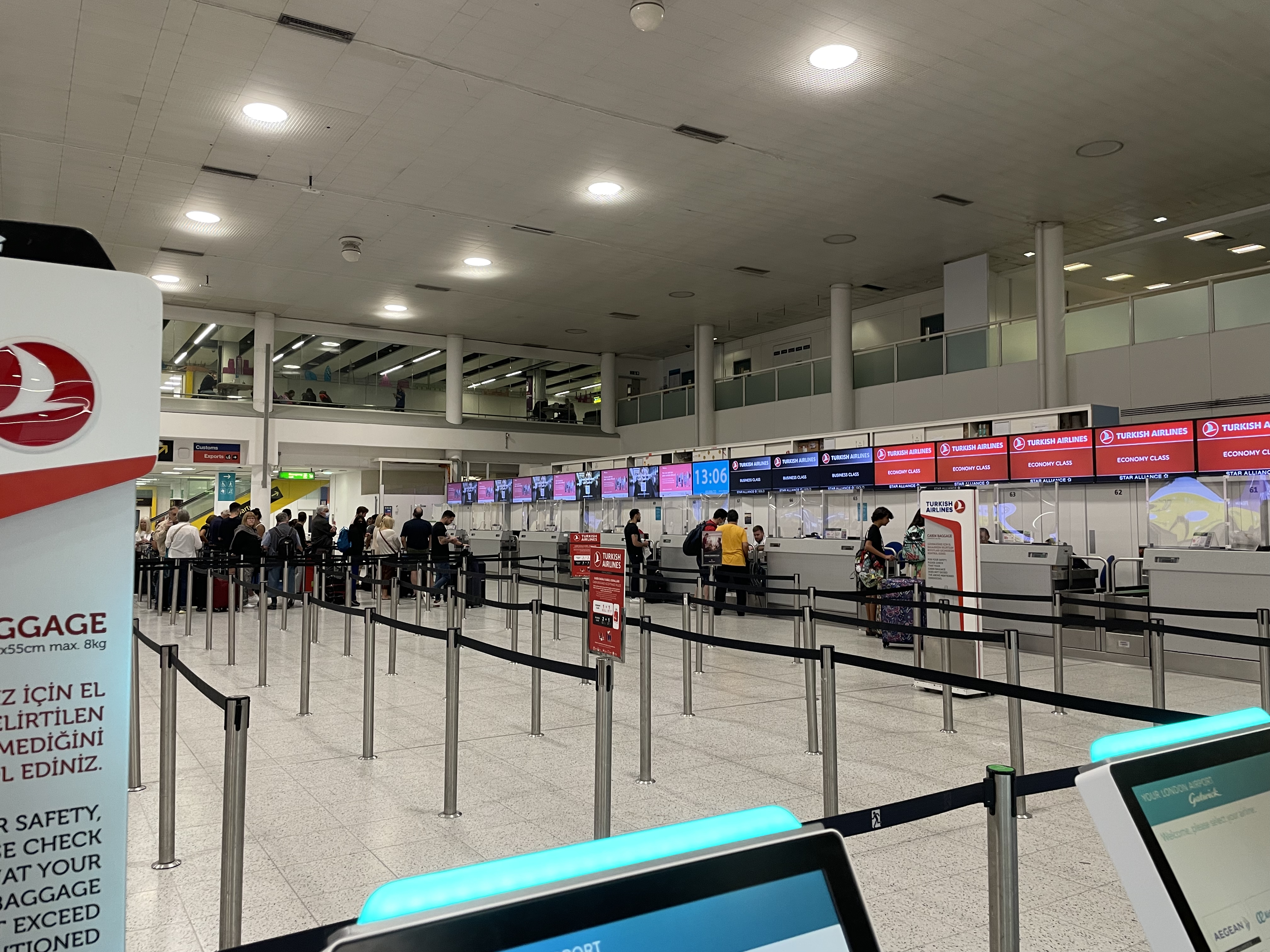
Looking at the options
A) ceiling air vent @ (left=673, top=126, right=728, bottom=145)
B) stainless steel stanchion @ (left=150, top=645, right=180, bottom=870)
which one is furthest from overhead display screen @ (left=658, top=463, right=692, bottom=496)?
stainless steel stanchion @ (left=150, top=645, right=180, bottom=870)

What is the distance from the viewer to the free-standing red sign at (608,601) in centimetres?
672

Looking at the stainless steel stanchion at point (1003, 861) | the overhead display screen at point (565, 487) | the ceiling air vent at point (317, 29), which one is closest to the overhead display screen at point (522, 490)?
the overhead display screen at point (565, 487)

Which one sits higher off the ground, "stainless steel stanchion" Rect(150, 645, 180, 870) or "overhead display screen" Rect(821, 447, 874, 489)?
"overhead display screen" Rect(821, 447, 874, 489)

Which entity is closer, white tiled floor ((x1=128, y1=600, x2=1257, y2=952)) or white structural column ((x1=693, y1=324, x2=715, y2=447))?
white tiled floor ((x1=128, y1=600, x2=1257, y2=952))

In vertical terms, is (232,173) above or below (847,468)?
above

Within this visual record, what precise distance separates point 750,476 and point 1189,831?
14686 millimetres

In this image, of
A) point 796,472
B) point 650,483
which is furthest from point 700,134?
point 650,483

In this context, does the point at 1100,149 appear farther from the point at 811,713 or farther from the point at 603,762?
the point at 603,762

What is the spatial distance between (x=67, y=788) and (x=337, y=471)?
27.8 m

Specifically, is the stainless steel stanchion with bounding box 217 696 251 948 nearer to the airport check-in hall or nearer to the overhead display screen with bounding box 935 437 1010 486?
the airport check-in hall

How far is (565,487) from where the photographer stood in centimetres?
2142

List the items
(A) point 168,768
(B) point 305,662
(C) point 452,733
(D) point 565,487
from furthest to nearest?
(D) point 565,487, (B) point 305,662, (C) point 452,733, (A) point 168,768

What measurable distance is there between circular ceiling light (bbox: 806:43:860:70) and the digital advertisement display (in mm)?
6453

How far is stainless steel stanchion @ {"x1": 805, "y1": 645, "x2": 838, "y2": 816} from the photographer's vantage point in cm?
446
